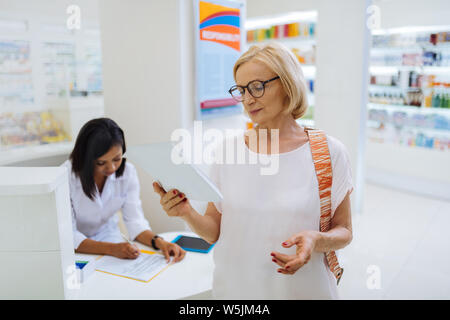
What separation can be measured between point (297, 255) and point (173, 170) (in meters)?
0.40

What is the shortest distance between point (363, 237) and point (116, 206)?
107 inches

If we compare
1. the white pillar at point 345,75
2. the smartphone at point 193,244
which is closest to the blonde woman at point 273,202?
the smartphone at point 193,244

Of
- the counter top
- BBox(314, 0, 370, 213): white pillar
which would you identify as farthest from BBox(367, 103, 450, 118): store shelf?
the counter top

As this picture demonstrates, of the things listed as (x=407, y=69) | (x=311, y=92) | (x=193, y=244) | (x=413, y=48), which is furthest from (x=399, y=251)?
(x=413, y=48)

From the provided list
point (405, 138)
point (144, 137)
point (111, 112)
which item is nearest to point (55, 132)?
point (111, 112)

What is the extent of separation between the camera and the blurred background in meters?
2.86

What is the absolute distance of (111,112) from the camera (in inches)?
129

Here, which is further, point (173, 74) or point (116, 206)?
point (173, 74)

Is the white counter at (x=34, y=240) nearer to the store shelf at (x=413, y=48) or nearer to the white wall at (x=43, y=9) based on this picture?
the white wall at (x=43, y=9)

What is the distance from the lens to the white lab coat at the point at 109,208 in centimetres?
218

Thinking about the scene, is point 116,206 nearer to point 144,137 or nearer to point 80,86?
point 144,137

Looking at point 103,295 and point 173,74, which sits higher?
point 173,74

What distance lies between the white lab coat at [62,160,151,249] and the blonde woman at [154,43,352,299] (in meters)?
1.10

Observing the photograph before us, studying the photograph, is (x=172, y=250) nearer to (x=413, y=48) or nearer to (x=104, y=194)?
(x=104, y=194)
